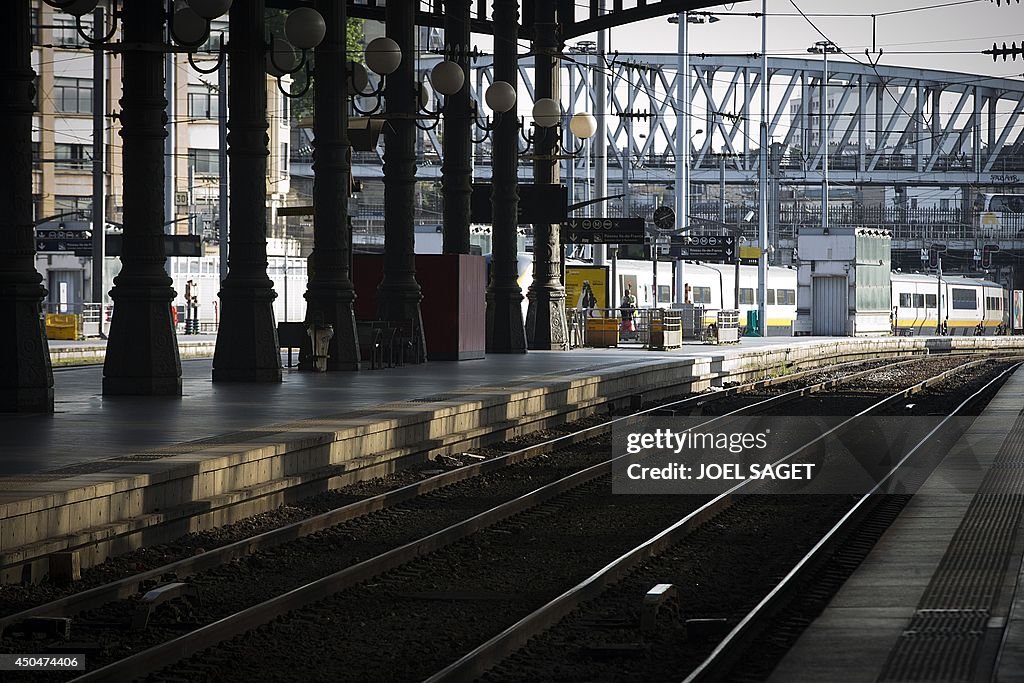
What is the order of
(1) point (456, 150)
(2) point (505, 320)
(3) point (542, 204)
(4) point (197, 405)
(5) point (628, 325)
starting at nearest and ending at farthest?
(4) point (197, 405)
(1) point (456, 150)
(2) point (505, 320)
(3) point (542, 204)
(5) point (628, 325)

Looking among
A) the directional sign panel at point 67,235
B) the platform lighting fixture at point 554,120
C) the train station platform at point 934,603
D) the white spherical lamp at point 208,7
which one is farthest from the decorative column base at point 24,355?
the directional sign panel at point 67,235

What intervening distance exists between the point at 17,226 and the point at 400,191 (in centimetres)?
1314

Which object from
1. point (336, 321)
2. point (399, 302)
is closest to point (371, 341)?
point (399, 302)

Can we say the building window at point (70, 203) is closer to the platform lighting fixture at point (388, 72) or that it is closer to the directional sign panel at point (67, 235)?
the directional sign panel at point (67, 235)

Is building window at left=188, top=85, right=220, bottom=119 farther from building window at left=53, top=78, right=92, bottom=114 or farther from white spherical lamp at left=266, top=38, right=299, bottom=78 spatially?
white spherical lamp at left=266, top=38, right=299, bottom=78

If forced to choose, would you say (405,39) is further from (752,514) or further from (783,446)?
(752,514)

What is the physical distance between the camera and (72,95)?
3238 inches

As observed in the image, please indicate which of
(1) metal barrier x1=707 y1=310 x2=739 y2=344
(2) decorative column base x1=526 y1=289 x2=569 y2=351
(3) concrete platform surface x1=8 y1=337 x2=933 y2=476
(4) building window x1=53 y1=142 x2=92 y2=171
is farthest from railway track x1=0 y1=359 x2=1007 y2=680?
(4) building window x1=53 y1=142 x2=92 y2=171

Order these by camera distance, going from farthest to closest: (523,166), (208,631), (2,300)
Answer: (523,166)
(2,300)
(208,631)

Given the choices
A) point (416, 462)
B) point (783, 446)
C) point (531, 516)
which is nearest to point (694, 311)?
point (783, 446)

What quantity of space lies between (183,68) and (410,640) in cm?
7677

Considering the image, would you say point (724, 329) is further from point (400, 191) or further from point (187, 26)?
point (187, 26)

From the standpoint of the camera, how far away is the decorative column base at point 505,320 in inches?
1404

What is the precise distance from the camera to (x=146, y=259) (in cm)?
1880
